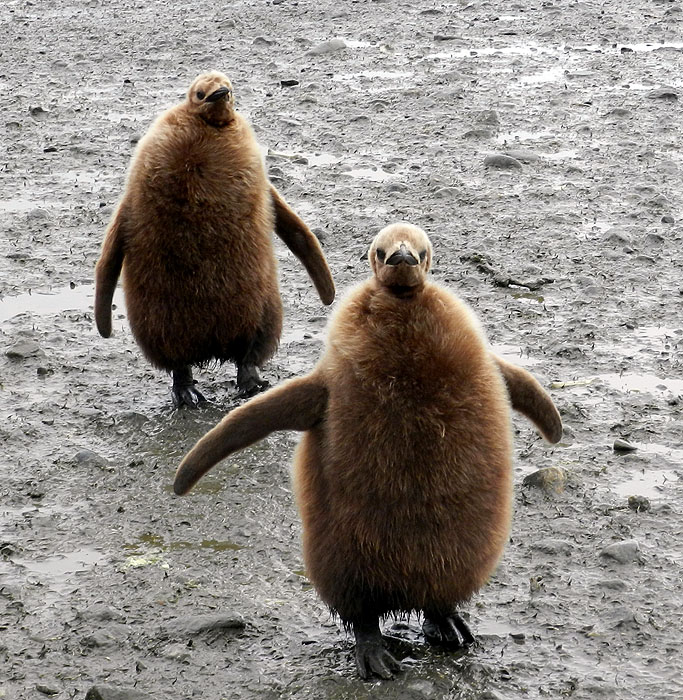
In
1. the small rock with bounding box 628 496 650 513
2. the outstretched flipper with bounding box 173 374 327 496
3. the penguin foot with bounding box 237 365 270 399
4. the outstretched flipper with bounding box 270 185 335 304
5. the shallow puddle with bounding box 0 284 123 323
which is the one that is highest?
the outstretched flipper with bounding box 173 374 327 496

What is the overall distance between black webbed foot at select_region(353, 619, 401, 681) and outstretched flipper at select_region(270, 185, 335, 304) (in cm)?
203

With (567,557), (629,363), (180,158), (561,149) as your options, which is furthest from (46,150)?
(567,557)

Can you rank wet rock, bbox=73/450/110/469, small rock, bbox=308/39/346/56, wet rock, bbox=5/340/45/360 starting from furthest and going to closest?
small rock, bbox=308/39/346/56, wet rock, bbox=5/340/45/360, wet rock, bbox=73/450/110/469

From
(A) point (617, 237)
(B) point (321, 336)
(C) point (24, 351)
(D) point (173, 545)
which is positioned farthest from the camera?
(A) point (617, 237)

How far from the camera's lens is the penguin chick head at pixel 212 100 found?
15.7 ft

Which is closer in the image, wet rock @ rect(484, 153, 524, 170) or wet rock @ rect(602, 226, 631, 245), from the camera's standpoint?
wet rock @ rect(602, 226, 631, 245)

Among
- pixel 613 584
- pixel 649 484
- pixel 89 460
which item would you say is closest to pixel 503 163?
pixel 649 484

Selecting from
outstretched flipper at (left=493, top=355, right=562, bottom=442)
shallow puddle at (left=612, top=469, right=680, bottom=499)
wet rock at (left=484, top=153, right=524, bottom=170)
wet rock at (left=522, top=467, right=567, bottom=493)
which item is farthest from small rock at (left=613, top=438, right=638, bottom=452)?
wet rock at (left=484, top=153, right=524, bottom=170)

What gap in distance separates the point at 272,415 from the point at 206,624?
731mm

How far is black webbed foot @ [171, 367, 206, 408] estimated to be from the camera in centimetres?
514

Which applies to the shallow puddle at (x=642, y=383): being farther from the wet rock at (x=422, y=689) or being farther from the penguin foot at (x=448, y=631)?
the wet rock at (x=422, y=689)

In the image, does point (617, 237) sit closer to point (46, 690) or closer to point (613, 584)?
point (613, 584)

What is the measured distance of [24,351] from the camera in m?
5.55

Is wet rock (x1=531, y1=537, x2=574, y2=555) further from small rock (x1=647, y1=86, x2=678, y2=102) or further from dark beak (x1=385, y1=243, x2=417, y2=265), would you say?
small rock (x1=647, y1=86, x2=678, y2=102)
